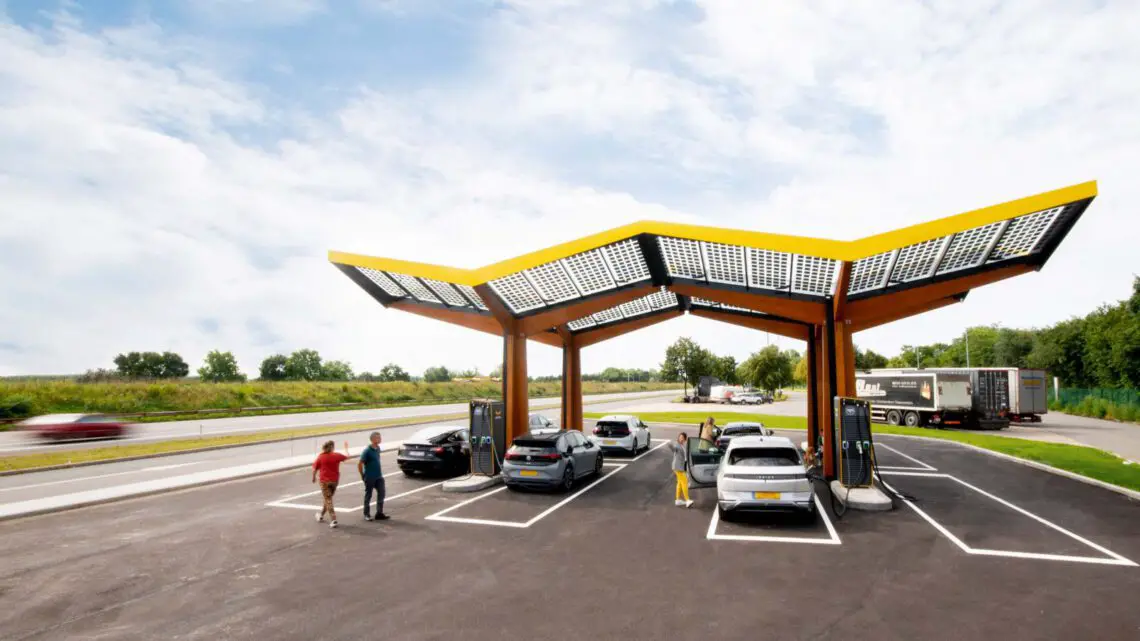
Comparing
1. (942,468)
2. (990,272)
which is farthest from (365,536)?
(942,468)

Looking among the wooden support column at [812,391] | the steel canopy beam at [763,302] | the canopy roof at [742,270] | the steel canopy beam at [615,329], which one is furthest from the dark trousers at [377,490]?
the wooden support column at [812,391]

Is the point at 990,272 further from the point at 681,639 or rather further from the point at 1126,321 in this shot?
the point at 1126,321

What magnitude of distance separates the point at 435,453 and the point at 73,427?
18.4 m

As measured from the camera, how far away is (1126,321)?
138ft

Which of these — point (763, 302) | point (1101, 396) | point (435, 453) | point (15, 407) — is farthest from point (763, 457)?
point (1101, 396)

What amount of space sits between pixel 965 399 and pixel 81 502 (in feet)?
121

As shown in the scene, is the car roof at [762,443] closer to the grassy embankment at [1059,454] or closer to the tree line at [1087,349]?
the grassy embankment at [1059,454]

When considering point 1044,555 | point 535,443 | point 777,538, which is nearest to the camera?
point 1044,555

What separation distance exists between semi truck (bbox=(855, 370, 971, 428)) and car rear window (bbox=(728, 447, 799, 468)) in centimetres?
2222

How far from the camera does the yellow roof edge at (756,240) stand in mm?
11180

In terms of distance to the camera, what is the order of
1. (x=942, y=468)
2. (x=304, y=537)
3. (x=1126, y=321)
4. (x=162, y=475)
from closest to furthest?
(x=304, y=537) → (x=162, y=475) → (x=942, y=468) → (x=1126, y=321)

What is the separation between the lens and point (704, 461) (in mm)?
14977

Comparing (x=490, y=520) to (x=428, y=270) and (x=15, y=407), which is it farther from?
(x=15, y=407)

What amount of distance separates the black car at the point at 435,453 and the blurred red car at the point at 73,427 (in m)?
16.7
